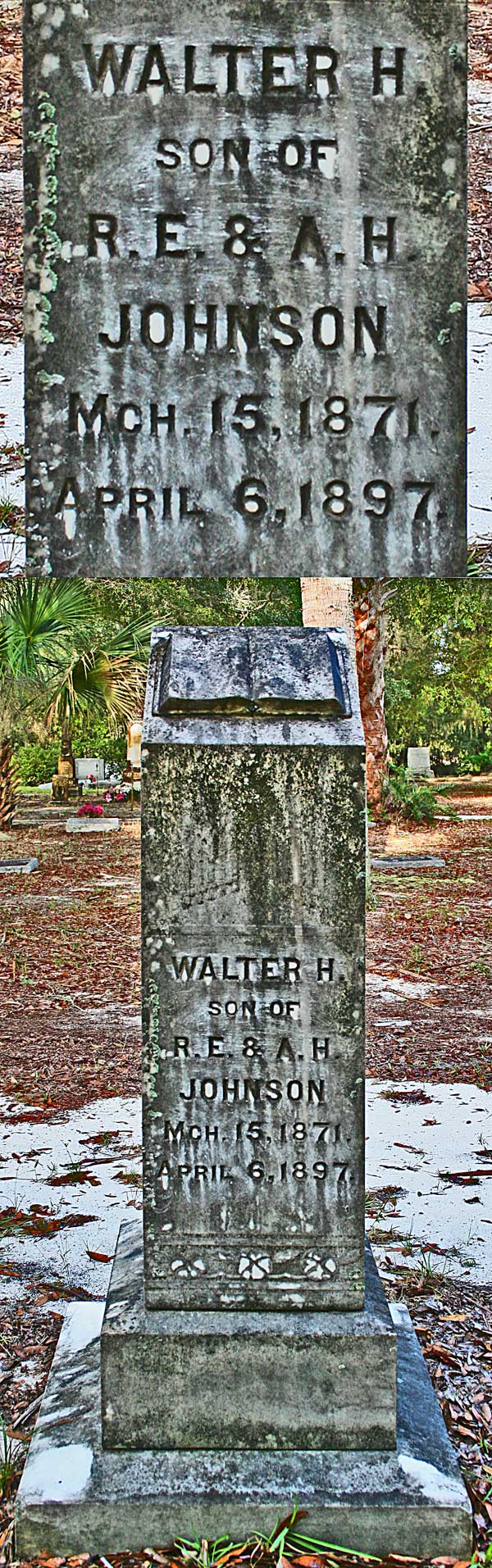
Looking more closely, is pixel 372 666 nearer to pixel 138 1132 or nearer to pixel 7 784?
pixel 7 784

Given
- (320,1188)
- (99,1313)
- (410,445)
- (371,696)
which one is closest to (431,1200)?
(99,1313)

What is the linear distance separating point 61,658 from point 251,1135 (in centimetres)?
980

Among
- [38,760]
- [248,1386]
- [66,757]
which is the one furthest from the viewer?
[38,760]

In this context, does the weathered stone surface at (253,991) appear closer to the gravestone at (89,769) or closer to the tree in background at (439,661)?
the tree in background at (439,661)

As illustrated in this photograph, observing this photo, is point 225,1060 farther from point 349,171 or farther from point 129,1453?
point 349,171

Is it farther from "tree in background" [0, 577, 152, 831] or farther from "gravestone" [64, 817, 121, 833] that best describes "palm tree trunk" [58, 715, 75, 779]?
"gravestone" [64, 817, 121, 833]

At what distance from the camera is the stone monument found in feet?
8.77

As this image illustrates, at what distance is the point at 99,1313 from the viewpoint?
3498 millimetres

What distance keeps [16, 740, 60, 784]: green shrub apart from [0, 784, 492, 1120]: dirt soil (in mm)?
7593

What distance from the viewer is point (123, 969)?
27.0 feet

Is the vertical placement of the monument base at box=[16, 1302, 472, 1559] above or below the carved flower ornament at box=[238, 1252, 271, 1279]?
below

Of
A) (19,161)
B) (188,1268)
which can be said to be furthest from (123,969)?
(19,161)

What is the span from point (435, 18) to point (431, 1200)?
355 cm

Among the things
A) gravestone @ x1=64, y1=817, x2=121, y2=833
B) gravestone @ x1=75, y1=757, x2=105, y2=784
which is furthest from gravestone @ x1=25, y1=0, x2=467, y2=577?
gravestone @ x1=75, y1=757, x2=105, y2=784
